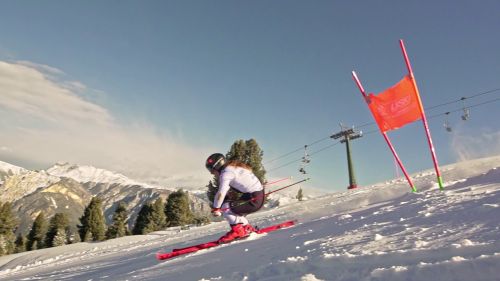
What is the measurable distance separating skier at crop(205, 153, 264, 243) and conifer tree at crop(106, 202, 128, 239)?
59.0 metres

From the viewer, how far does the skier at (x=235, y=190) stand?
971 cm

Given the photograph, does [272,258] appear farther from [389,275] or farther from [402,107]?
[402,107]

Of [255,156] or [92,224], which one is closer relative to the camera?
[255,156]

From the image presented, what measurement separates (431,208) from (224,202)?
4.87 meters

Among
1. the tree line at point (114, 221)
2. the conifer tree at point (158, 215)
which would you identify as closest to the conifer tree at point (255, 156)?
the tree line at point (114, 221)

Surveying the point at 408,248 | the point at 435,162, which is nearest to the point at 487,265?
the point at 408,248

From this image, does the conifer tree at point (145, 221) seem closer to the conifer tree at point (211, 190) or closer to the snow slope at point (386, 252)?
the conifer tree at point (211, 190)

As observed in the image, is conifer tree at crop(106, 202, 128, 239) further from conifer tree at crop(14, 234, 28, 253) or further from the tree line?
conifer tree at crop(14, 234, 28, 253)

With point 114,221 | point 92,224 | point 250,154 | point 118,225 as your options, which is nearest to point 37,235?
point 92,224

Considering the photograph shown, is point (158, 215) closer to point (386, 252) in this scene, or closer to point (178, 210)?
point (178, 210)

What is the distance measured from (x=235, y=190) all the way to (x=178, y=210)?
5255cm

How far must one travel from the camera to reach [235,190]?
10.3 m

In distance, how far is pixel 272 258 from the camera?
243 inches

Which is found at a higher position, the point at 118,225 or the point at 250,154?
the point at 250,154
